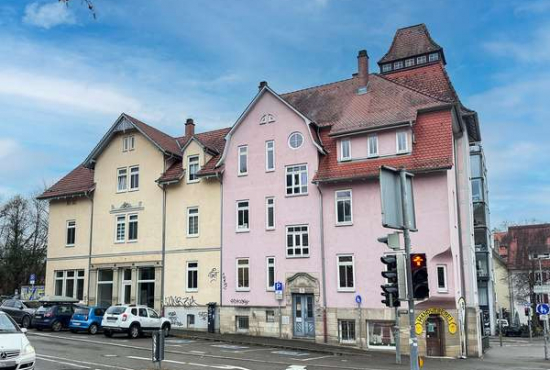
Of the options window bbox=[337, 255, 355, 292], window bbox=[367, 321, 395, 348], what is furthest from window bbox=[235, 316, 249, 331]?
window bbox=[367, 321, 395, 348]

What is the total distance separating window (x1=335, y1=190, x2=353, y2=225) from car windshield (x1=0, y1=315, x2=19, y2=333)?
19191 millimetres

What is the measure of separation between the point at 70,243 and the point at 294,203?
18.2 meters

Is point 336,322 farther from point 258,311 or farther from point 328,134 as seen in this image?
point 328,134

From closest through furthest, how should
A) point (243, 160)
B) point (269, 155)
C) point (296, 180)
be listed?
point (296, 180) → point (269, 155) → point (243, 160)

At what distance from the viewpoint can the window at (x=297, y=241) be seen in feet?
103

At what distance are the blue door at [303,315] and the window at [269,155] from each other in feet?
24.9

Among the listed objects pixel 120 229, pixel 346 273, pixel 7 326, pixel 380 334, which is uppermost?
pixel 120 229

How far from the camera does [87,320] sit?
30.9m

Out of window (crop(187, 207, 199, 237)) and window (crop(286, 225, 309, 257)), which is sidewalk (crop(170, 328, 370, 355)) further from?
window (crop(187, 207, 199, 237))

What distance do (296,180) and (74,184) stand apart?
61.1 ft

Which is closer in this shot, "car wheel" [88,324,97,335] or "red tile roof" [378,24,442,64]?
"car wheel" [88,324,97,335]

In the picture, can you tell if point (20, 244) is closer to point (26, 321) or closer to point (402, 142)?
point (26, 321)

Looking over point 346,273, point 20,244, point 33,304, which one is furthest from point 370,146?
point 20,244

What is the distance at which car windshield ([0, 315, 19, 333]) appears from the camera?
1349cm
